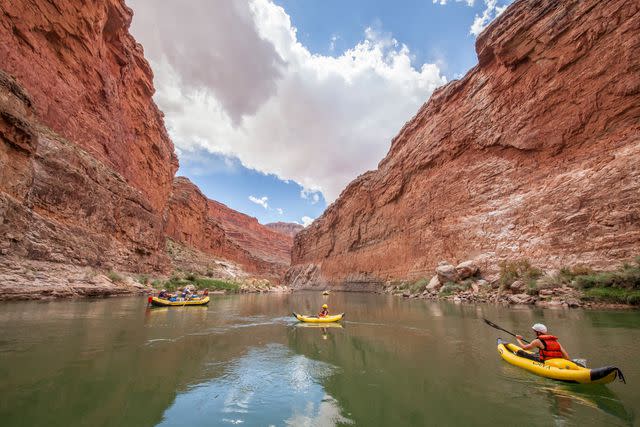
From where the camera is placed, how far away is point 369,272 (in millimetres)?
45156

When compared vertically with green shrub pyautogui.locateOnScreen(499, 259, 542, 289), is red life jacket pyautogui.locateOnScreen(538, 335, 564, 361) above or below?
below

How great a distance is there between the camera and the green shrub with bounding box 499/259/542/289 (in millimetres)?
18094

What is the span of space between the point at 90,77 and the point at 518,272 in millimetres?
34892

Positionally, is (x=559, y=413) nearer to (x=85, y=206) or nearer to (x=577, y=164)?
(x=577, y=164)

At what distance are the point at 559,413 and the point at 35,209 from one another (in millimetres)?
22861

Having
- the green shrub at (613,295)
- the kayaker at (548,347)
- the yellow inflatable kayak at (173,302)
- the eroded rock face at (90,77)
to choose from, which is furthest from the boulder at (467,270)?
the eroded rock face at (90,77)

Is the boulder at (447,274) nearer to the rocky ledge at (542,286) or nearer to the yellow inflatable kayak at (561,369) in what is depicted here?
the rocky ledge at (542,286)

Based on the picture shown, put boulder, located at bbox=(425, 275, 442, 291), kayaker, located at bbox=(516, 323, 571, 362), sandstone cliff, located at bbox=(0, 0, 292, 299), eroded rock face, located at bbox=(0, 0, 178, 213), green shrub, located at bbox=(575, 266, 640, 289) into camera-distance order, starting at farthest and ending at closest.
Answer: boulder, located at bbox=(425, 275, 442, 291) < eroded rock face, located at bbox=(0, 0, 178, 213) < sandstone cliff, located at bbox=(0, 0, 292, 299) < green shrub, located at bbox=(575, 266, 640, 289) < kayaker, located at bbox=(516, 323, 571, 362)

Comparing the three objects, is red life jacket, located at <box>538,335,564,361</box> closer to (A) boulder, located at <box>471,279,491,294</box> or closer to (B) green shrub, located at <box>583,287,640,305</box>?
(B) green shrub, located at <box>583,287,640,305</box>

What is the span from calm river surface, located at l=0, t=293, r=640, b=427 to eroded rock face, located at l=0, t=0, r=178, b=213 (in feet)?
61.5

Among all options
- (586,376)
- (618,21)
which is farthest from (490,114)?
(586,376)

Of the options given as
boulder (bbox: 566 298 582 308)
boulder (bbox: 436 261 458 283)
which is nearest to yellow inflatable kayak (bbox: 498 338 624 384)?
boulder (bbox: 566 298 582 308)

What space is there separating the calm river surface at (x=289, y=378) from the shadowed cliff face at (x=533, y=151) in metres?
10.2

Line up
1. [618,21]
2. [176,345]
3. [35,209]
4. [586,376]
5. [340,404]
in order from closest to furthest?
[340,404] < [586,376] < [176,345] < [35,209] < [618,21]
